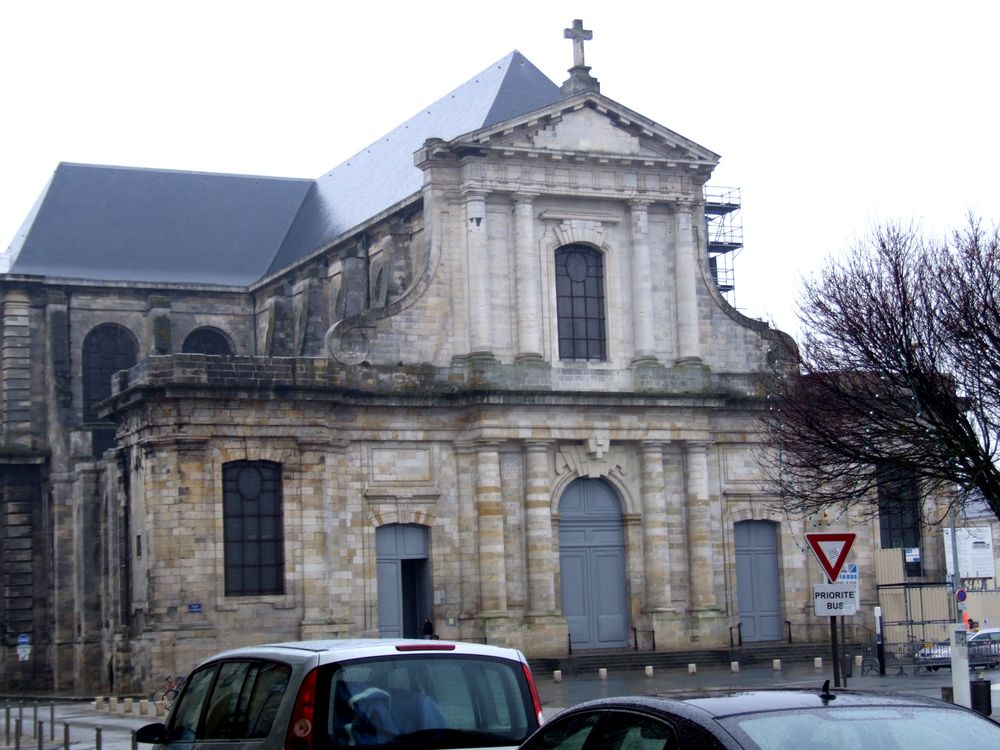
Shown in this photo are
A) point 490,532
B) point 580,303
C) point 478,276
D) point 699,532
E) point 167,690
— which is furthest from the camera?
point 580,303

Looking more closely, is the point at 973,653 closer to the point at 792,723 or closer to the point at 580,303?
the point at 580,303

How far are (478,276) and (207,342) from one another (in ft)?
44.8

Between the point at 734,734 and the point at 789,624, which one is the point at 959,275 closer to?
the point at 789,624

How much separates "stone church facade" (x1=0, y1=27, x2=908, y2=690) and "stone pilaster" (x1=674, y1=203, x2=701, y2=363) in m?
0.05

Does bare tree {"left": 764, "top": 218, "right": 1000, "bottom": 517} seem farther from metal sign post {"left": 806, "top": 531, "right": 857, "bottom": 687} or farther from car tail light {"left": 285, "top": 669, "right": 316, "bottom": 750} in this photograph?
car tail light {"left": 285, "top": 669, "right": 316, "bottom": 750}

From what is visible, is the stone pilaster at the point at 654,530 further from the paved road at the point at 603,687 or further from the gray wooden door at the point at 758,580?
the gray wooden door at the point at 758,580

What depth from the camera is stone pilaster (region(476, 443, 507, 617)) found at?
35.7m

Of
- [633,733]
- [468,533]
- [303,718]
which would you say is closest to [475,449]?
[468,533]

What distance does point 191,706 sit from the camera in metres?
10.3

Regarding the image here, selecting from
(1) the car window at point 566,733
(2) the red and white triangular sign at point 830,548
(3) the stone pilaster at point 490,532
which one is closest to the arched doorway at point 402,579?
(3) the stone pilaster at point 490,532

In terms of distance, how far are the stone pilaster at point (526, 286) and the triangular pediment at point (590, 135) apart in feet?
4.44

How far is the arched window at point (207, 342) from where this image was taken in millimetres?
47375

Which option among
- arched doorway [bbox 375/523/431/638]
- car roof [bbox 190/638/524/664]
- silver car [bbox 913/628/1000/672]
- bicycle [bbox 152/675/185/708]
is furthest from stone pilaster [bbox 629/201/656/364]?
car roof [bbox 190/638/524/664]

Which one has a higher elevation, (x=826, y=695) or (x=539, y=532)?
(x=539, y=532)
